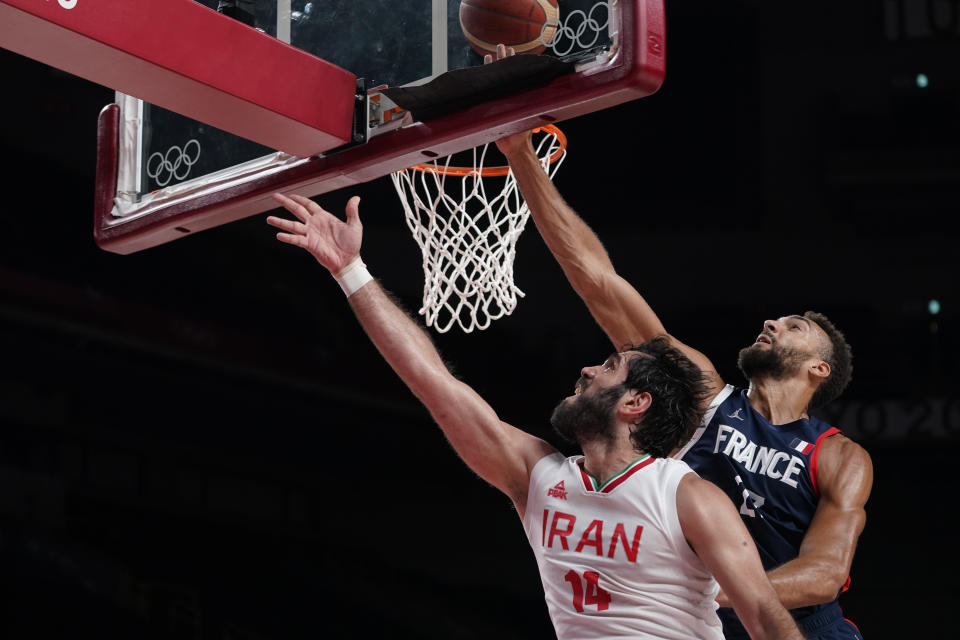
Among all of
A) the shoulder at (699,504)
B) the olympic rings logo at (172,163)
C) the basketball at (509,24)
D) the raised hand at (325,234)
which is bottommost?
the shoulder at (699,504)

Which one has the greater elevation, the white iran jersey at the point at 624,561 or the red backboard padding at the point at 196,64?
the red backboard padding at the point at 196,64

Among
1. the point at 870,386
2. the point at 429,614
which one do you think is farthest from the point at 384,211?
the point at 870,386

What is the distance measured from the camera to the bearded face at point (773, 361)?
3.77m

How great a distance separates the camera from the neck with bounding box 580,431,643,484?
2676mm

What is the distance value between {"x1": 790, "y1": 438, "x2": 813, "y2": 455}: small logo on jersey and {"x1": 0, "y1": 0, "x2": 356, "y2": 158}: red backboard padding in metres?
1.73

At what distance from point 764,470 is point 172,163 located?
2.21 meters

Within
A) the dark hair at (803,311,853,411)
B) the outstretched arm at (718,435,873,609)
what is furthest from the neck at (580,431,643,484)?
the dark hair at (803,311,853,411)

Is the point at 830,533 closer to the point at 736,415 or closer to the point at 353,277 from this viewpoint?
the point at 736,415

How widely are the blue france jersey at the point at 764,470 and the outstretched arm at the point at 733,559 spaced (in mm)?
1035

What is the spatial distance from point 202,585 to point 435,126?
21.9 feet

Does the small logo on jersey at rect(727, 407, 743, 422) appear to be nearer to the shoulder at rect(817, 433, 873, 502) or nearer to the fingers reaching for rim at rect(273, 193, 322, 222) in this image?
the shoulder at rect(817, 433, 873, 502)

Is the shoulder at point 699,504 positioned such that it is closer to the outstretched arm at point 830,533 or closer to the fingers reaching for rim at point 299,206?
the outstretched arm at point 830,533

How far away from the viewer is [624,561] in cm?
248

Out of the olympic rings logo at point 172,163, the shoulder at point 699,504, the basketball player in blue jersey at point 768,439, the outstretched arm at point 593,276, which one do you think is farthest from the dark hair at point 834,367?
the olympic rings logo at point 172,163
